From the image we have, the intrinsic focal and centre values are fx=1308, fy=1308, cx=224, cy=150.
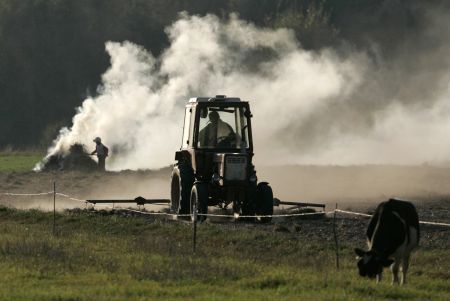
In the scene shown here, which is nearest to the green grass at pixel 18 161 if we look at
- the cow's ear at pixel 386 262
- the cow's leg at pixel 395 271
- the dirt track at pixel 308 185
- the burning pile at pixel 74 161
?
the burning pile at pixel 74 161

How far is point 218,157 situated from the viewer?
1233 inches

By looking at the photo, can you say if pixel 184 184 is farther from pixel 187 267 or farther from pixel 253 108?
pixel 253 108

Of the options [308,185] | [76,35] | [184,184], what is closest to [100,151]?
[308,185]

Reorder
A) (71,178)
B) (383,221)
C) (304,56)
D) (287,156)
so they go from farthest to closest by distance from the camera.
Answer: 1. (304,56)
2. (287,156)
3. (71,178)
4. (383,221)

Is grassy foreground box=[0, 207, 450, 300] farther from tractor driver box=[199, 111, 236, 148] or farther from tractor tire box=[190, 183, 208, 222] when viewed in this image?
tractor driver box=[199, 111, 236, 148]

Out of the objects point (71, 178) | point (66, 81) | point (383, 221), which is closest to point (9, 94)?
point (66, 81)

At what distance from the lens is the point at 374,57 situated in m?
98.1

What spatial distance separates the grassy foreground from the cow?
0.29m

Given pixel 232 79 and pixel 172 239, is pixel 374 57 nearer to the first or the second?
pixel 232 79

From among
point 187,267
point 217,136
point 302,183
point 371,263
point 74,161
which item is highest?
point 74,161

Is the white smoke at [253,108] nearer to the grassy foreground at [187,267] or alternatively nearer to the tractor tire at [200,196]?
the tractor tire at [200,196]

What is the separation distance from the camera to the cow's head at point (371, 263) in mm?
19484

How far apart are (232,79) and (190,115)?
38.4 m

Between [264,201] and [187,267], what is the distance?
9.96 m
